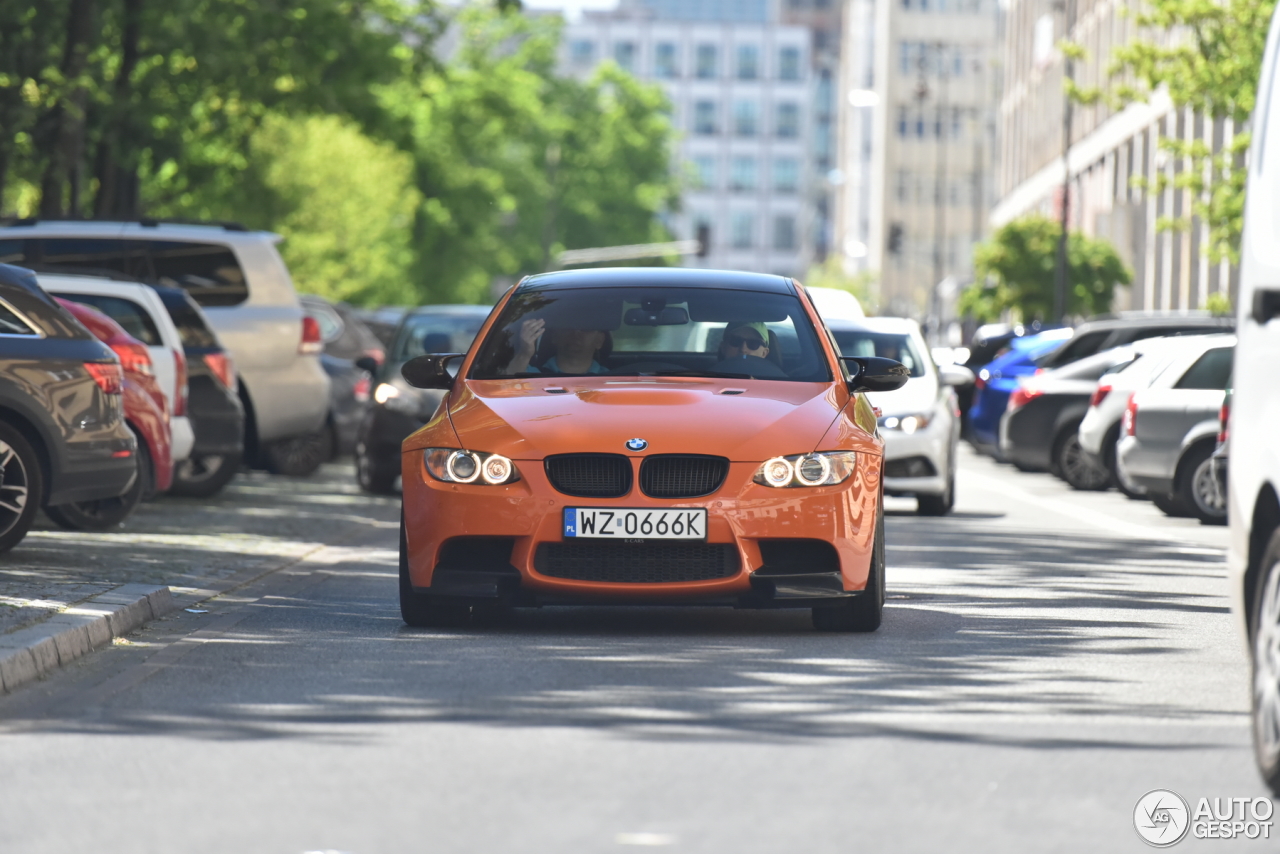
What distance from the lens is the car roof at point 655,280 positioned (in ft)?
36.3

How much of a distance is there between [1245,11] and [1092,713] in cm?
2687

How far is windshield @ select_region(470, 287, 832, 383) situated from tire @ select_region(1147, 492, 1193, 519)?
381 inches

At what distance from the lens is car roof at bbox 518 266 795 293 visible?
11062 millimetres

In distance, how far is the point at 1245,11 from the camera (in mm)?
33094

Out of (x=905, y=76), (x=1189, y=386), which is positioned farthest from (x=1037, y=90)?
(x=1189, y=386)

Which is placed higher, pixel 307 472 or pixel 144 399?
pixel 144 399

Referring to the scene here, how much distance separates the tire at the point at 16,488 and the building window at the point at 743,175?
6472 inches

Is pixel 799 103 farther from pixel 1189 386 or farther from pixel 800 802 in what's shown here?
pixel 800 802

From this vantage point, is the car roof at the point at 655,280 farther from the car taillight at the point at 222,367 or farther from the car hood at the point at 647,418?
the car taillight at the point at 222,367

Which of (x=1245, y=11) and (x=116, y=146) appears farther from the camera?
(x=1245, y=11)

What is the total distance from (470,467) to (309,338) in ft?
37.5

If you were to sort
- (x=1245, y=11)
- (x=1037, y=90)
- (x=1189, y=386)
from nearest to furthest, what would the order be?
(x=1189, y=386), (x=1245, y=11), (x=1037, y=90)

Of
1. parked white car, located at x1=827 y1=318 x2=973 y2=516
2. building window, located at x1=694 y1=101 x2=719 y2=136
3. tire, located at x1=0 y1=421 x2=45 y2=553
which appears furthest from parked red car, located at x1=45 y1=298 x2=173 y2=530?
building window, located at x1=694 y1=101 x2=719 y2=136

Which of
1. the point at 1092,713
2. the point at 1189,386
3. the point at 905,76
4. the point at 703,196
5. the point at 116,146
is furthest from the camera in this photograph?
the point at 703,196
